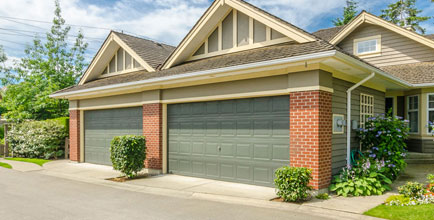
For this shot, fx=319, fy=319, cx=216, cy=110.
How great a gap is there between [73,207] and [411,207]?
6.98 meters

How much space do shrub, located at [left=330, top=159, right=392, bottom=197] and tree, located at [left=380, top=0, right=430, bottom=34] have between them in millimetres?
31823

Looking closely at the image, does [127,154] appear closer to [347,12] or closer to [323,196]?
[323,196]

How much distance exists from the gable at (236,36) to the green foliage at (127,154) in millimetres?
3733

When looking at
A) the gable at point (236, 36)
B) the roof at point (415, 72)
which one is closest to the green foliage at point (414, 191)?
the gable at point (236, 36)

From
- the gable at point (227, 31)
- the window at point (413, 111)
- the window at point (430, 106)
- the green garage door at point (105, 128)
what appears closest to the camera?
the gable at point (227, 31)

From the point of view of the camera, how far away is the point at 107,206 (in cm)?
706

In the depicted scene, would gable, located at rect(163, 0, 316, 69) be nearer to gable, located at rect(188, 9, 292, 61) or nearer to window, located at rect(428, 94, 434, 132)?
gable, located at rect(188, 9, 292, 61)

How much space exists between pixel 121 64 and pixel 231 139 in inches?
289

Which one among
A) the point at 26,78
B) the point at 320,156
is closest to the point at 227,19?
the point at 320,156

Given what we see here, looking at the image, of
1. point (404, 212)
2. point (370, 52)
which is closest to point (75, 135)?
point (404, 212)

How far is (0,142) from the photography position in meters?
19.2

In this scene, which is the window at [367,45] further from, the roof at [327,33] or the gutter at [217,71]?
the gutter at [217,71]

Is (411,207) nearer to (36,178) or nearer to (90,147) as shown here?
(36,178)

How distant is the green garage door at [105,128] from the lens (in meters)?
12.4
